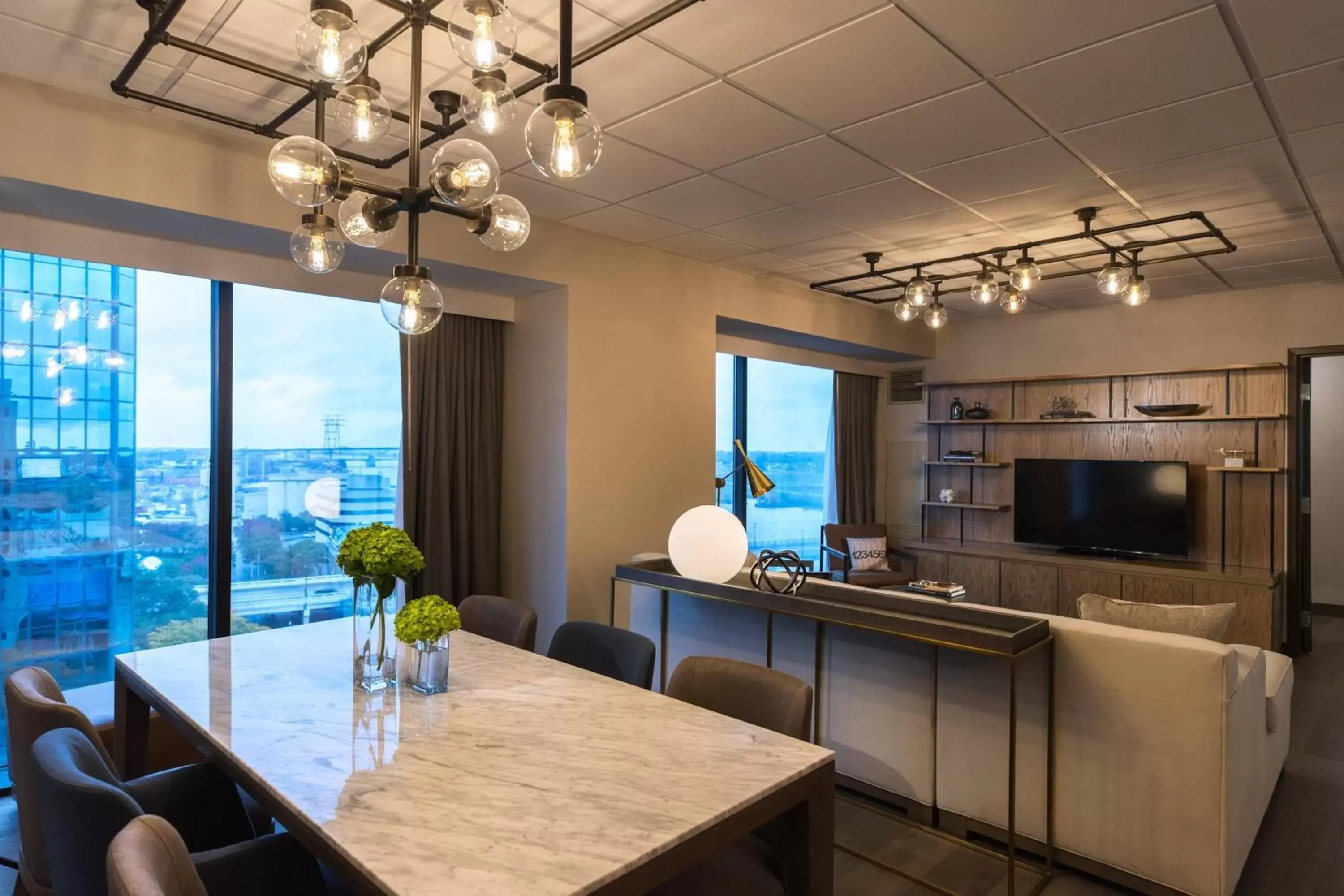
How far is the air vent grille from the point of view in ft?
24.3

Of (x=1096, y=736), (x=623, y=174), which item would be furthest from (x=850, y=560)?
(x=623, y=174)

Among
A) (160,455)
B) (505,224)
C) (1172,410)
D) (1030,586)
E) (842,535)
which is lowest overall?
(1030,586)

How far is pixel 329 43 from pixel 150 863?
138 cm

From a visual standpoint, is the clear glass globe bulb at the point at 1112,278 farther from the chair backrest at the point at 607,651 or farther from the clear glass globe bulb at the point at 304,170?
the clear glass globe bulb at the point at 304,170

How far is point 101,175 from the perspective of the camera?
9.29 ft

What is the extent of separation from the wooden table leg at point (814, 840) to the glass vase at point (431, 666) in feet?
3.08

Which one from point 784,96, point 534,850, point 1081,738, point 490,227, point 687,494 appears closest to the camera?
point 534,850

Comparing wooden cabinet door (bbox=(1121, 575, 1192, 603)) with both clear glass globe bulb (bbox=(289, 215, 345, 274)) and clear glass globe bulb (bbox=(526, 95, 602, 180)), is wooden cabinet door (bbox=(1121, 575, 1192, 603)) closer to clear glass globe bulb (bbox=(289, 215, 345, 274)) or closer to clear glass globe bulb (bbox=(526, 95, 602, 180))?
clear glass globe bulb (bbox=(526, 95, 602, 180))

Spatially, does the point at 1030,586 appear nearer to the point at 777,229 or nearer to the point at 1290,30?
the point at 777,229

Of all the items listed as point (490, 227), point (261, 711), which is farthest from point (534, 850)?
point (490, 227)

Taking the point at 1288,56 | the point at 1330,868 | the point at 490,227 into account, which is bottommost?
the point at 1330,868

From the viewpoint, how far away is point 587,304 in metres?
4.42

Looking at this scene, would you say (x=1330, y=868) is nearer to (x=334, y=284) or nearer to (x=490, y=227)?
(x=490, y=227)

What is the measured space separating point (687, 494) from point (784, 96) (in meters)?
2.75
